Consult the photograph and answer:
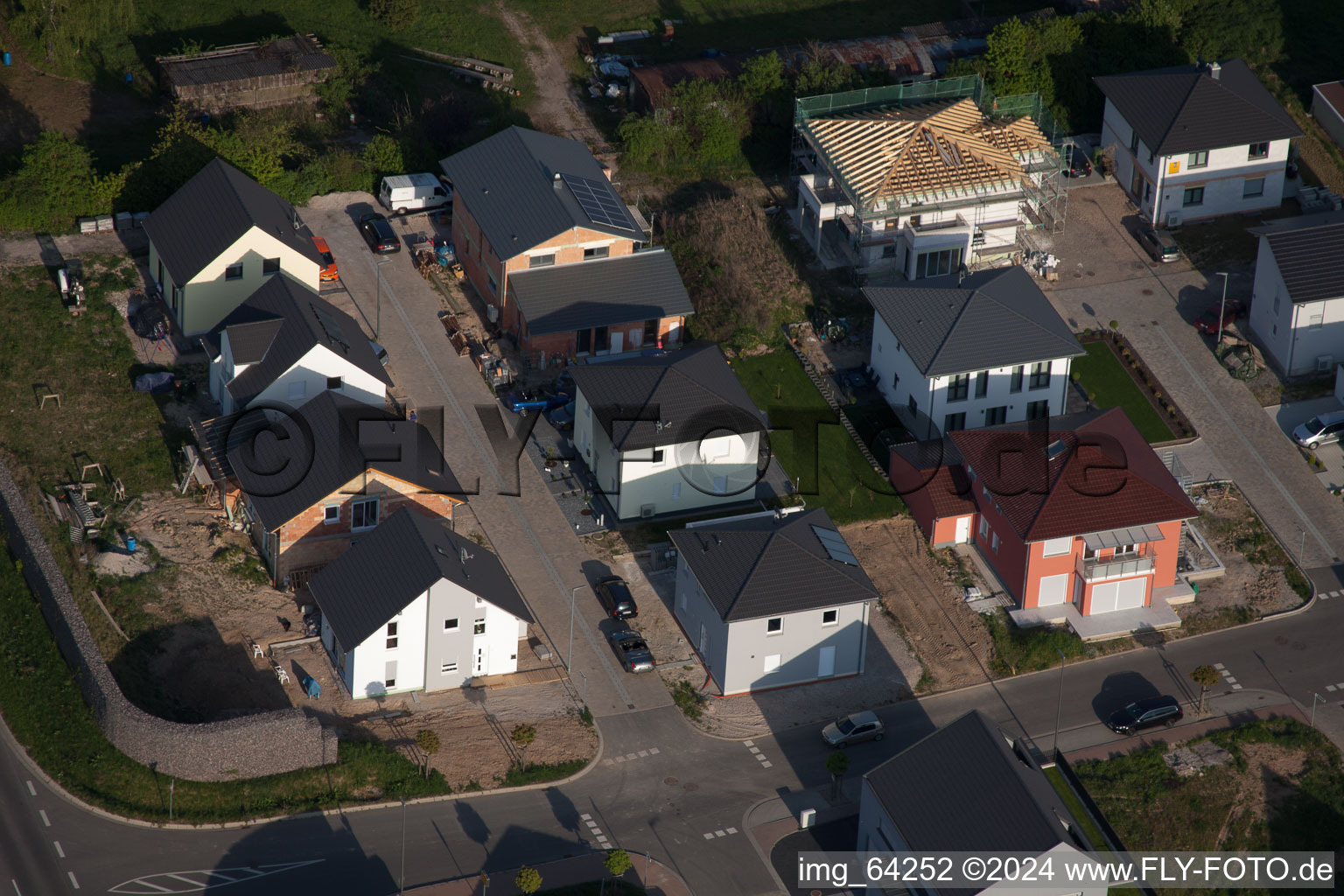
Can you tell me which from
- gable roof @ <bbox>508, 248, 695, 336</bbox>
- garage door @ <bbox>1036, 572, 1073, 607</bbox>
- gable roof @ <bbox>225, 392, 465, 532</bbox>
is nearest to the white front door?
garage door @ <bbox>1036, 572, 1073, 607</bbox>

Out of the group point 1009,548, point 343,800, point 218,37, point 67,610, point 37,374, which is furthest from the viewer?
point 218,37

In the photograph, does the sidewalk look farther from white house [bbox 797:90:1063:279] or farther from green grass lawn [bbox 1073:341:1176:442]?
white house [bbox 797:90:1063:279]

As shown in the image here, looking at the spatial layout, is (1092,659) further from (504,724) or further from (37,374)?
(37,374)

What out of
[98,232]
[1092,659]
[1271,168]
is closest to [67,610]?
[98,232]

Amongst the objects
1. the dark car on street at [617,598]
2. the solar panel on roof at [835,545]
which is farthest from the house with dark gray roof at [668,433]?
the solar panel on roof at [835,545]

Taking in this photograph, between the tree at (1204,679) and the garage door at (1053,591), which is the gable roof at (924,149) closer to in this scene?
the garage door at (1053,591)

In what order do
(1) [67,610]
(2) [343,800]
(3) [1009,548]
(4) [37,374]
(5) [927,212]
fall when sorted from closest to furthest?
1. (2) [343,800]
2. (1) [67,610]
3. (3) [1009,548]
4. (4) [37,374]
5. (5) [927,212]
